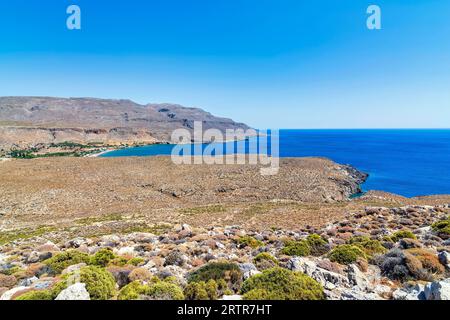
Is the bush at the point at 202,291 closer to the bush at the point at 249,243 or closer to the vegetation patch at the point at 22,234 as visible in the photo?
the bush at the point at 249,243

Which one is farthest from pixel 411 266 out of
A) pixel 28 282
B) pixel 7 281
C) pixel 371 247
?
pixel 7 281

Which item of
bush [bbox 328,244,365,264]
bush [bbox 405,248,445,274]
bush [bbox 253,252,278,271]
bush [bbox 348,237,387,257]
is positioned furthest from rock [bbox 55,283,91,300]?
bush [bbox 348,237,387,257]

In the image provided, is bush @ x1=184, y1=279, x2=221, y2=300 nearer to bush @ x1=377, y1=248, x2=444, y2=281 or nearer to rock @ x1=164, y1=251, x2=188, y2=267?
rock @ x1=164, y1=251, x2=188, y2=267

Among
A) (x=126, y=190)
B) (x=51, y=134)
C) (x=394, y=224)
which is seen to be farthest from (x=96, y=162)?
(x=51, y=134)

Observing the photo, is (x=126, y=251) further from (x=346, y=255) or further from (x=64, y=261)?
(x=346, y=255)
